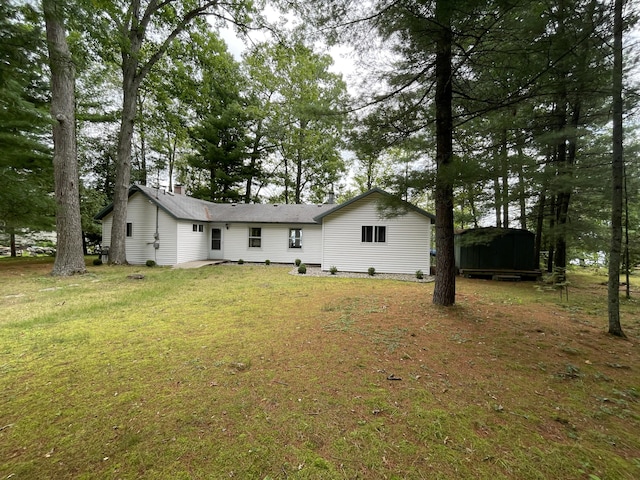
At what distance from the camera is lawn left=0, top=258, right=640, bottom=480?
1.81 meters

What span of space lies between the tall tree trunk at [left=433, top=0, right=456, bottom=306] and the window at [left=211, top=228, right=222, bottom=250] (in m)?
13.4

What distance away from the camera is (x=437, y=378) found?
9.70 ft

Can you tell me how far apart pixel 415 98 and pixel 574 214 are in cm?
811

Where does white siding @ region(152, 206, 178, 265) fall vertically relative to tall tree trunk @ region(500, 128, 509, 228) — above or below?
below

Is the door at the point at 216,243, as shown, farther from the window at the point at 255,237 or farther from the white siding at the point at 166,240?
the white siding at the point at 166,240

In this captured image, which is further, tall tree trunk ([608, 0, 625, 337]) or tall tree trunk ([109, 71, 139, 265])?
tall tree trunk ([109, 71, 139, 265])

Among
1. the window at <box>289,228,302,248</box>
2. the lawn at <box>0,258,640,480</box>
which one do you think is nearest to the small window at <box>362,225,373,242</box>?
the window at <box>289,228,302,248</box>

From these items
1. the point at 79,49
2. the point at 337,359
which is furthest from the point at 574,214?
the point at 79,49

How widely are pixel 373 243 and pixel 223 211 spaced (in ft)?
32.5

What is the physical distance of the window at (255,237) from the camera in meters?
15.6

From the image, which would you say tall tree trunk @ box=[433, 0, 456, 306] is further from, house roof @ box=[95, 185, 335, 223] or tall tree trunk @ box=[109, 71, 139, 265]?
tall tree trunk @ box=[109, 71, 139, 265]

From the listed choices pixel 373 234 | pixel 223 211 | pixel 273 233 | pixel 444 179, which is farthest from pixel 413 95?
pixel 223 211

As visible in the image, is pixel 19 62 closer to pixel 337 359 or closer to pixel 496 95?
pixel 337 359

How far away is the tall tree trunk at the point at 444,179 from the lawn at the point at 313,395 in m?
0.71
